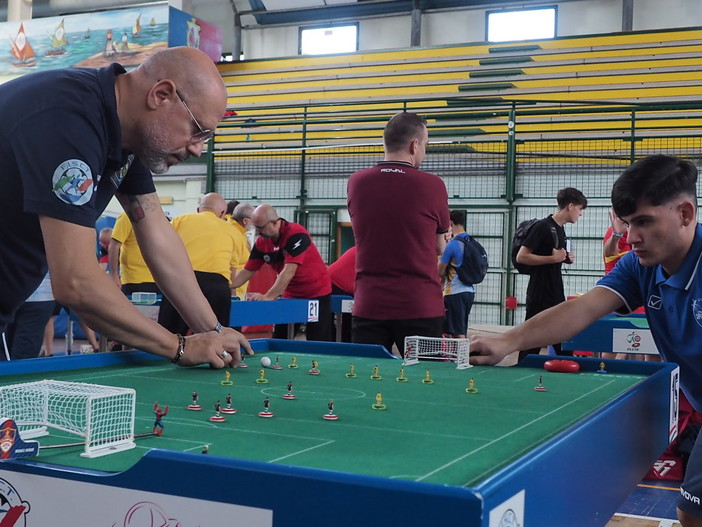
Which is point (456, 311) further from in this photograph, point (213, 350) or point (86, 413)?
point (86, 413)

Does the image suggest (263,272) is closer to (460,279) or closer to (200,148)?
(460,279)

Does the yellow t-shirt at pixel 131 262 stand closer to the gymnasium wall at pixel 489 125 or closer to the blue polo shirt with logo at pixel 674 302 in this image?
the blue polo shirt with logo at pixel 674 302

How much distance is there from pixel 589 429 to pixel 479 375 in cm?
97

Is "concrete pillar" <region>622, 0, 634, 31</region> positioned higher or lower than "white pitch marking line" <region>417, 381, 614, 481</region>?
higher

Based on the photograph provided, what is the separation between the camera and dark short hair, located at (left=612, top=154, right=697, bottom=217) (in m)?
2.36

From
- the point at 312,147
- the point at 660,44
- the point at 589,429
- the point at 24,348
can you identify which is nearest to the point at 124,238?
the point at 24,348

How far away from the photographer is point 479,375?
2.53 metres

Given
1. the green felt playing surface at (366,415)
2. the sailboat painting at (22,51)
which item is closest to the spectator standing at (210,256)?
the green felt playing surface at (366,415)

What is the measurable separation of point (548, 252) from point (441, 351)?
4150 mm

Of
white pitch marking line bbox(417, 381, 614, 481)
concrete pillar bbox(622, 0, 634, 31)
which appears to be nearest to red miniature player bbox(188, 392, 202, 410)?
white pitch marking line bbox(417, 381, 614, 481)

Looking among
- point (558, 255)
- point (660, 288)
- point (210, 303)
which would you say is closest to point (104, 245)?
point (210, 303)

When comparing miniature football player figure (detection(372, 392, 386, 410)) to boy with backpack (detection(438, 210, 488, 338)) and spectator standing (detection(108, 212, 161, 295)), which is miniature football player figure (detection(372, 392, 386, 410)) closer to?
spectator standing (detection(108, 212, 161, 295))

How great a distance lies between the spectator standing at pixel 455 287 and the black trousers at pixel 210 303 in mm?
2956

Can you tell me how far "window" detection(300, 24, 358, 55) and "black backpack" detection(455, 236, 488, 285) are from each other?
907 centimetres
